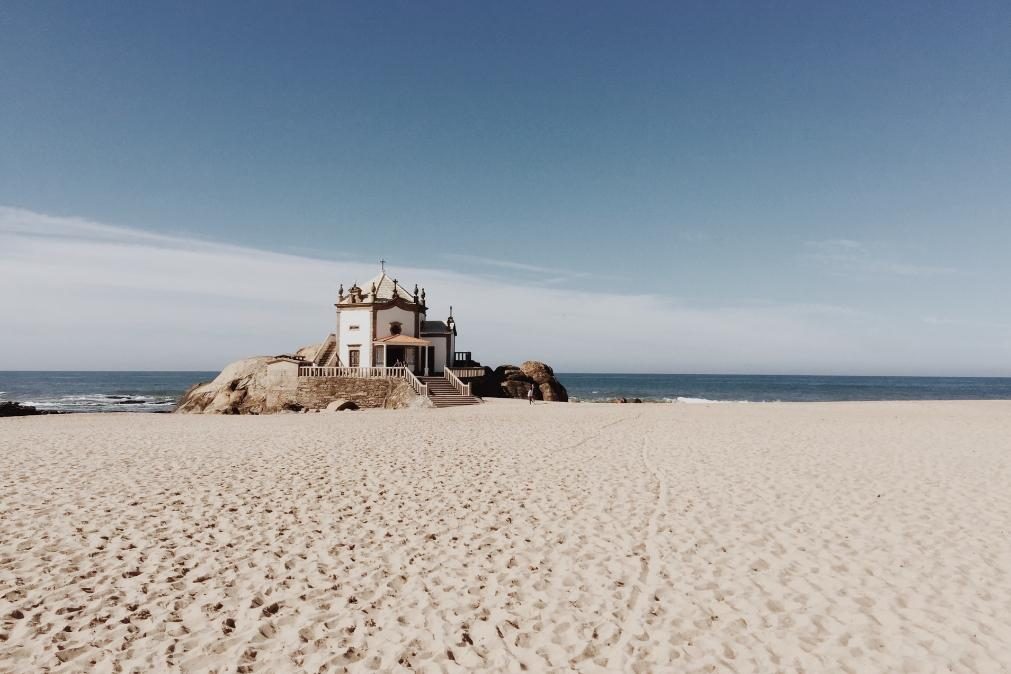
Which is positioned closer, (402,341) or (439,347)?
(402,341)

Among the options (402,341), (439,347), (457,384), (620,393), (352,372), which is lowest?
(620,393)

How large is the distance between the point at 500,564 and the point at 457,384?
2840 centimetres

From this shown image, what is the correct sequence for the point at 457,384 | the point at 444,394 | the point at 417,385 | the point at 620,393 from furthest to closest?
the point at 620,393, the point at 457,384, the point at 444,394, the point at 417,385

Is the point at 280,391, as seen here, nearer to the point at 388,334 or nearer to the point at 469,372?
the point at 388,334

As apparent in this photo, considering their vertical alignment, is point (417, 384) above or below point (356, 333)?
below

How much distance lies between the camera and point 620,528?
7973mm

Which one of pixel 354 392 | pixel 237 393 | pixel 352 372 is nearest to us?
pixel 354 392

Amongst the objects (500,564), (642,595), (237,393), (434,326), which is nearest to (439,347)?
(434,326)

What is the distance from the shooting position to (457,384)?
1371 inches

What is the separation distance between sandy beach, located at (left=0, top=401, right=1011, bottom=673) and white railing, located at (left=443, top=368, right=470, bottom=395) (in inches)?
814

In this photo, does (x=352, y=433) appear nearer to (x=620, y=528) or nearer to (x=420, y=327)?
(x=620, y=528)

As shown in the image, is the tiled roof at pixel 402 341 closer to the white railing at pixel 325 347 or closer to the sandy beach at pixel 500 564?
the white railing at pixel 325 347

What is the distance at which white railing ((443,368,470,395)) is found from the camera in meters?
34.3

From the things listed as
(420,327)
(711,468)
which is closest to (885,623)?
(711,468)
